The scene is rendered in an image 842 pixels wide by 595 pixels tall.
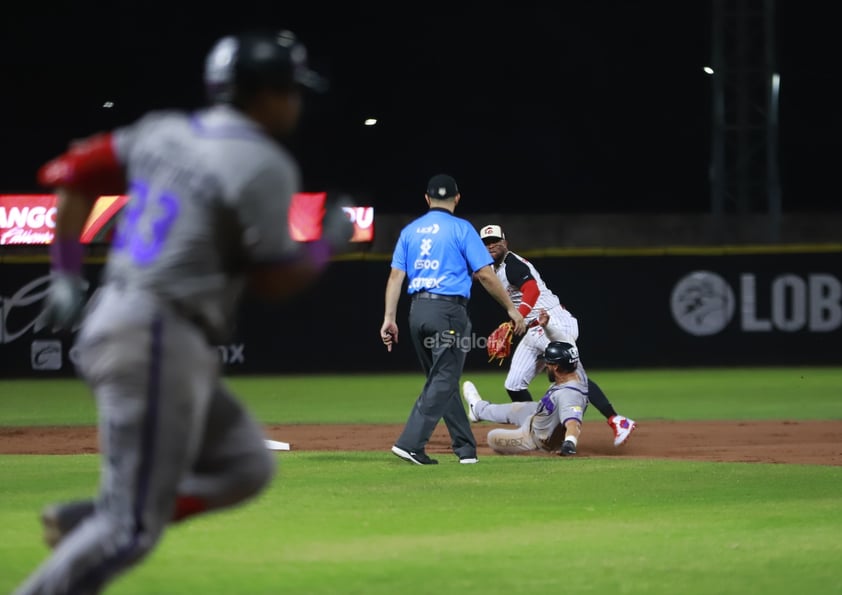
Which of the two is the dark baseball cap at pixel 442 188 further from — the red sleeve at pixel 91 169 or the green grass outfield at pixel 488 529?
the red sleeve at pixel 91 169

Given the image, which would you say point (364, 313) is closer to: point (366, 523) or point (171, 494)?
point (366, 523)

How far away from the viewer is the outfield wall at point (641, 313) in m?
24.9

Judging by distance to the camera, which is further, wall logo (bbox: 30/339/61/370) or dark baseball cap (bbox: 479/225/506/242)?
wall logo (bbox: 30/339/61/370)

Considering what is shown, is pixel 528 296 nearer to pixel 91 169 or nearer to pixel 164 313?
pixel 91 169

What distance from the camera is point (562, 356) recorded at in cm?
1151

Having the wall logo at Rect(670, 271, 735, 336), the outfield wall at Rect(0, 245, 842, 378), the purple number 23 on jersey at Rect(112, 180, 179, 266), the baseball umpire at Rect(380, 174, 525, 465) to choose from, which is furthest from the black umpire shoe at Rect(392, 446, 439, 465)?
the wall logo at Rect(670, 271, 735, 336)

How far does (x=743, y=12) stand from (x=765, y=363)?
7689 mm

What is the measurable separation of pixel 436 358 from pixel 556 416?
155 cm

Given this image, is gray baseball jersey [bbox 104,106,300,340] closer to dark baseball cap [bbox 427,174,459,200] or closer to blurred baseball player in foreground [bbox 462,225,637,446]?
dark baseball cap [bbox 427,174,459,200]

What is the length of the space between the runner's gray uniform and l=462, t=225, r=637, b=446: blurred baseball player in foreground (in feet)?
26.7

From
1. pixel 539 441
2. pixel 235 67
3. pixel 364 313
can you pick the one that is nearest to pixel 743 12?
pixel 364 313

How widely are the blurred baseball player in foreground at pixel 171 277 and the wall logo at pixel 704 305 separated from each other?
70.0 ft

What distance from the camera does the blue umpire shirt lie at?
10.5 metres

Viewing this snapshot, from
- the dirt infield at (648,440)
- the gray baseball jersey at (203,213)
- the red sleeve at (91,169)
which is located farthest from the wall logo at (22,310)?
the gray baseball jersey at (203,213)
